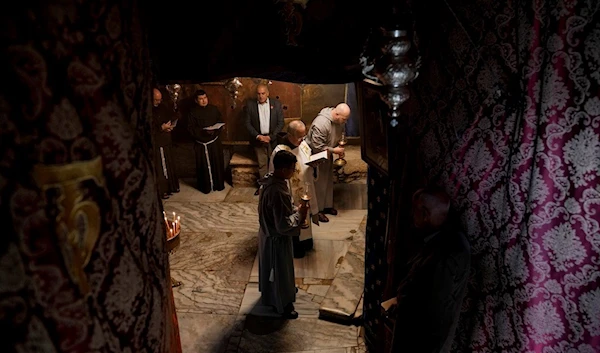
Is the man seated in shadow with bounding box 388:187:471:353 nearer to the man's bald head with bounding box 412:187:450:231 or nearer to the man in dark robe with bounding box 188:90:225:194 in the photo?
the man's bald head with bounding box 412:187:450:231

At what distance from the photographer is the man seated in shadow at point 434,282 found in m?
2.91

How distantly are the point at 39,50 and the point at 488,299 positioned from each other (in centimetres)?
291

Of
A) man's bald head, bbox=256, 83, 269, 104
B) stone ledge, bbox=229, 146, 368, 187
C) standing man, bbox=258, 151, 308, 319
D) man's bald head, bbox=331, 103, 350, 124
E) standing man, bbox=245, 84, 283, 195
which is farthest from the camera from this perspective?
stone ledge, bbox=229, 146, 368, 187

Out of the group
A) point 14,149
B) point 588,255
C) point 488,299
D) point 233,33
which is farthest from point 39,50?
point 488,299

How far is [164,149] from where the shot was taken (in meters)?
9.12

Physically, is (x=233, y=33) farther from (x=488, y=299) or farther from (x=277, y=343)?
(x=277, y=343)

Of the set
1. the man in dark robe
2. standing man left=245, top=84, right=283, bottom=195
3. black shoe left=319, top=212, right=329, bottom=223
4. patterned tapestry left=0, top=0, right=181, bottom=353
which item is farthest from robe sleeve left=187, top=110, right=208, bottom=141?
patterned tapestry left=0, top=0, right=181, bottom=353

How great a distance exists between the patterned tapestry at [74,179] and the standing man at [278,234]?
10.4 ft

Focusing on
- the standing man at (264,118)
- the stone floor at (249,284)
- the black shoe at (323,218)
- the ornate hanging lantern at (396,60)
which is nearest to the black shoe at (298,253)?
the stone floor at (249,284)

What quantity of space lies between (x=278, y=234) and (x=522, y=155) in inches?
124

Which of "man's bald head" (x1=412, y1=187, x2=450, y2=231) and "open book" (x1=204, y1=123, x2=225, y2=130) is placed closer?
"man's bald head" (x1=412, y1=187, x2=450, y2=231)

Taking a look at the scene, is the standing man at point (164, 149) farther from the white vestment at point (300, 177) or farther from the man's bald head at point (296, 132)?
the man's bald head at point (296, 132)

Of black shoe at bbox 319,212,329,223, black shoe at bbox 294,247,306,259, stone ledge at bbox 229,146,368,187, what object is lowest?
black shoe at bbox 294,247,306,259

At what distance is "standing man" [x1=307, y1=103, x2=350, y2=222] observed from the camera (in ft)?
24.7
